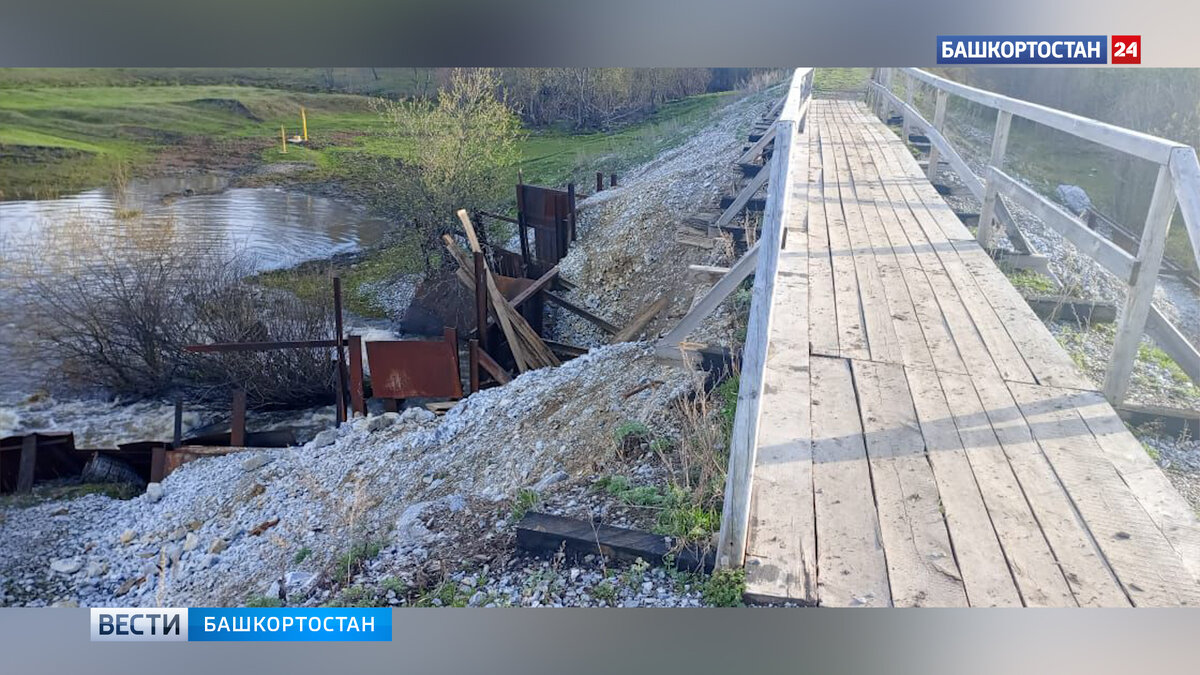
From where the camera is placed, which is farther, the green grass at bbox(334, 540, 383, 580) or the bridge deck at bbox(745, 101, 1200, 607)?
the green grass at bbox(334, 540, 383, 580)

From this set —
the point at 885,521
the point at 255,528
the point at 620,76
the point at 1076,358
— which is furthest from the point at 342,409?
the point at 1076,358

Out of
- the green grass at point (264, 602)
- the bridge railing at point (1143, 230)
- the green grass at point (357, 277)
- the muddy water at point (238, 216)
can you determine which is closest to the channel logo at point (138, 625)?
the green grass at point (264, 602)

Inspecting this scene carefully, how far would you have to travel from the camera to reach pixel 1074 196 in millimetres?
4156

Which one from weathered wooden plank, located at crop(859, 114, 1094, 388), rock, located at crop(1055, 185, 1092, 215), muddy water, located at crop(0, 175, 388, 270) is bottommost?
weathered wooden plank, located at crop(859, 114, 1094, 388)

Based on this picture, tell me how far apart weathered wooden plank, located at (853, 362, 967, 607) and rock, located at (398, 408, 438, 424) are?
2.13 m

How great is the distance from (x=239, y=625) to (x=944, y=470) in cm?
223

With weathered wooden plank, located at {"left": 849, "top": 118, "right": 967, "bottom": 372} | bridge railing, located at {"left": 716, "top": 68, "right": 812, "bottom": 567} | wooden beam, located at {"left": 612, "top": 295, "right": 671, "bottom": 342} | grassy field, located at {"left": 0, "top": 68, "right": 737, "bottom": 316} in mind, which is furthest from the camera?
wooden beam, located at {"left": 612, "top": 295, "right": 671, "bottom": 342}

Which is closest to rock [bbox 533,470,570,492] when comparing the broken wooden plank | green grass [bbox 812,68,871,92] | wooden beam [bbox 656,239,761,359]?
the broken wooden plank

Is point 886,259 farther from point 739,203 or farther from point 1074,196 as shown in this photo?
point 1074,196

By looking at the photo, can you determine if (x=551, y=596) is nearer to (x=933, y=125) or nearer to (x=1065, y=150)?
(x=1065, y=150)

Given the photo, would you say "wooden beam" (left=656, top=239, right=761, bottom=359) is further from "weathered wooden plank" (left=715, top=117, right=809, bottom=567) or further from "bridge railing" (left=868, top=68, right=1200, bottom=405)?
"bridge railing" (left=868, top=68, right=1200, bottom=405)

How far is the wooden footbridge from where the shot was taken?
1.92 m

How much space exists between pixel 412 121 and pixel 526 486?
1.76 m

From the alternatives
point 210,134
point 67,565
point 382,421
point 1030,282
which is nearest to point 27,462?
point 67,565
